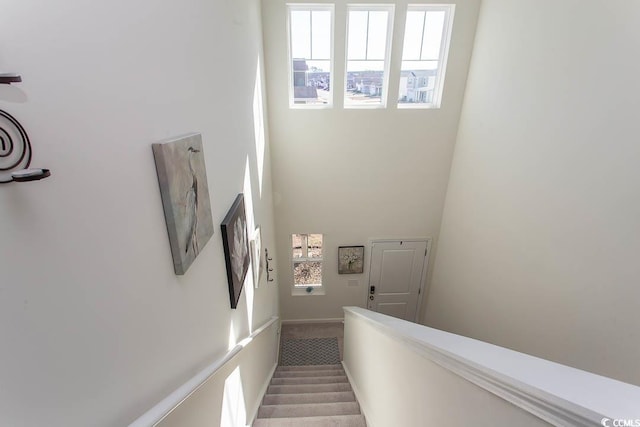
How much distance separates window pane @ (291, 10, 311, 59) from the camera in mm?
4145

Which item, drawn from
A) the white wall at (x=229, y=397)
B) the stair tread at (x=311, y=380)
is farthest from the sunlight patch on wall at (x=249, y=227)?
the stair tread at (x=311, y=380)

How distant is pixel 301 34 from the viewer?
13.9ft

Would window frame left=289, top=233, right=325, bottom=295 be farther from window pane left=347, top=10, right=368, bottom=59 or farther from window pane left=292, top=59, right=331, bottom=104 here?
window pane left=347, top=10, right=368, bottom=59

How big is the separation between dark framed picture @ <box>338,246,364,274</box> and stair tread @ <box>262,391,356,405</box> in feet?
8.21

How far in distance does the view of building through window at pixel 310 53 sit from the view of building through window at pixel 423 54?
1128 millimetres

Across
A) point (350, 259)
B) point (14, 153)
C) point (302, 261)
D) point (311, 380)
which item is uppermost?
point (14, 153)

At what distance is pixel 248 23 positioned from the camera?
2895 millimetres

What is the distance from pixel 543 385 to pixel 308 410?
2457mm

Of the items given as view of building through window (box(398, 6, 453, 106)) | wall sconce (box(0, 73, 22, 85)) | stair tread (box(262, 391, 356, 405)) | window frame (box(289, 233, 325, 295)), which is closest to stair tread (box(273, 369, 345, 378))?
stair tread (box(262, 391, 356, 405))

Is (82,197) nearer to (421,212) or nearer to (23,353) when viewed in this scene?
(23,353)

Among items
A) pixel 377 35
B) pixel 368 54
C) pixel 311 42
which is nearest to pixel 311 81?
pixel 311 42

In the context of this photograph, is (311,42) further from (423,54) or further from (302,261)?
(302,261)

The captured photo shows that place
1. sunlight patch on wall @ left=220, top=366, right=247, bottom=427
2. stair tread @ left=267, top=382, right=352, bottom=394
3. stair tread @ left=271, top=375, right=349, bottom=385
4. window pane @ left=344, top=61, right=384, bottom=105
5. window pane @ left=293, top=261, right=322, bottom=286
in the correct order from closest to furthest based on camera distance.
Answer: sunlight patch on wall @ left=220, top=366, right=247, bottom=427 < stair tread @ left=267, top=382, right=352, bottom=394 < stair tread @ left=271, top=375, right=349, bottom=385 < window pane @ left=344, top=61, right=384, bottom=105 < window pane @ left=293, top=261, right=322, bottom=286

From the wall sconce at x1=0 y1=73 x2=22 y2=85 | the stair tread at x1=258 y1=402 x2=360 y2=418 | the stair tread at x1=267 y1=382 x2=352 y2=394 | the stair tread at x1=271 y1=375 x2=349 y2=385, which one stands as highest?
the wall sconce at x1=0 y1=73 x2=22 y2=85
